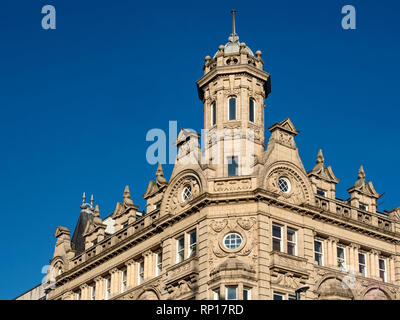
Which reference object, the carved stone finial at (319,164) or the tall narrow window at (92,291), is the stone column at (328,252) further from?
the tall narrow window at (92,291)

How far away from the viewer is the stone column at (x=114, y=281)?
59.5 meters

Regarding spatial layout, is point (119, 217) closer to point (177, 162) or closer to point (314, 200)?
point (177, 162)

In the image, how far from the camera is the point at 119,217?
206 ft

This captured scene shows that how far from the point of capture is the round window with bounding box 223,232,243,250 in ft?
165

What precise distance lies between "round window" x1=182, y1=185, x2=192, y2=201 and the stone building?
0.10 m

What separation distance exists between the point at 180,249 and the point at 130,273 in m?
6.30

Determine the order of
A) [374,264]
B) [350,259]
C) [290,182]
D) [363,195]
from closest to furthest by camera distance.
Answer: [290,182] → [350,259] → [374,264] → [363,195]

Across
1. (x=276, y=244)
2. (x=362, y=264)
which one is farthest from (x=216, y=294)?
(x=362, y=264)

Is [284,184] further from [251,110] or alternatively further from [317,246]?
[251,110]

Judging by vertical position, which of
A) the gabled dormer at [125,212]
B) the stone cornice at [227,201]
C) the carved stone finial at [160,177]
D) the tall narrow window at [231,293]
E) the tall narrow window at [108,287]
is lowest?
the tall narrow window at [231,293]

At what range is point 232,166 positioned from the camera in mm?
53344

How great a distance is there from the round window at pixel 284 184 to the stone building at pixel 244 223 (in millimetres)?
96

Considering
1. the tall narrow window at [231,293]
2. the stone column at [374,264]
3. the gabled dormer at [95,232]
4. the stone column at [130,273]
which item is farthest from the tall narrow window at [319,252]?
the gabled dormer at [95,232]
